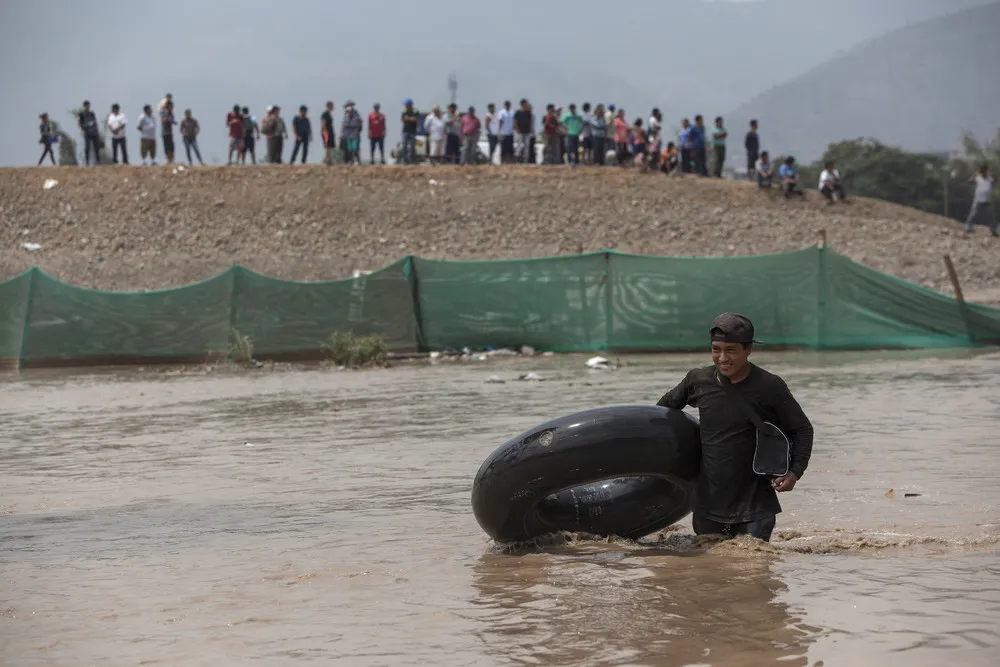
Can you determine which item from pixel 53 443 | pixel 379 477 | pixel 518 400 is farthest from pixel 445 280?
pixel 379 477

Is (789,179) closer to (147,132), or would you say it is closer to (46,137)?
(147,132)

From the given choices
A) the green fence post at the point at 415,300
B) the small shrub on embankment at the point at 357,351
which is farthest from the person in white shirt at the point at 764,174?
the small shrub on embankment at the point at 357,351

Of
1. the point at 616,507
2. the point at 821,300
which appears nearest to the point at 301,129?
the point at 821,300

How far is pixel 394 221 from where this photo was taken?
1474 inches

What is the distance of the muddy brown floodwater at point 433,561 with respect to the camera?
5766mm

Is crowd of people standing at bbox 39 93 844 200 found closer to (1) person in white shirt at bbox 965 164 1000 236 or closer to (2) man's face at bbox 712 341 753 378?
(1) person in white shirt at bbox 965 164 1000 236

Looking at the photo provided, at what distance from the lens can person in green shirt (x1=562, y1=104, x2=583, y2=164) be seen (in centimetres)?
3753

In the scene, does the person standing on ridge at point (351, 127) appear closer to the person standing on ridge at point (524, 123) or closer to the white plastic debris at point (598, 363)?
the person standing on ridge at point (524, 123)

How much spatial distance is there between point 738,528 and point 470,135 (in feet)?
107

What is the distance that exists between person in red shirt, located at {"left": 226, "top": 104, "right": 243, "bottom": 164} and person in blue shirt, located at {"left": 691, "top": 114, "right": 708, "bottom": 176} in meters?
12.2

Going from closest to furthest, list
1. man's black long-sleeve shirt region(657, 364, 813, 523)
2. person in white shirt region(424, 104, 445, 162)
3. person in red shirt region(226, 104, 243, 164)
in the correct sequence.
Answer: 1. man's black long-sleeve shirt region(657, 364, 813, 523)
2. person in red shirt region(226, 104, 243, 164)
3. person in white shirt region(424, 104, 445, 162)

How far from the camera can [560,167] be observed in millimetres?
39156

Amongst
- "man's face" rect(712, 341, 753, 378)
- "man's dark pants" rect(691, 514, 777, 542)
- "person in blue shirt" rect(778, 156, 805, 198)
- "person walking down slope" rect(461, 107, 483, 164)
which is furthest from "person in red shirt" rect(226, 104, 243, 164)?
"man's face" rect(712, 341, 753, 378)

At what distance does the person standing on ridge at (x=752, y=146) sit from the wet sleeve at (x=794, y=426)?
30.7 meters
